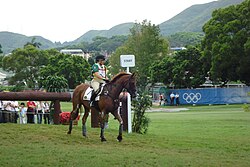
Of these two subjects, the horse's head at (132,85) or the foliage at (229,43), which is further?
the foliage at (229,43)

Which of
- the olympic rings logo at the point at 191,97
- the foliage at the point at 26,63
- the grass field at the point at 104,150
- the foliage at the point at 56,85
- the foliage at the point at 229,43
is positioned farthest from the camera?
the foliage at the point at 26,63

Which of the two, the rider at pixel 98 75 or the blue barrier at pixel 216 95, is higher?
the rider at pixel 98 75

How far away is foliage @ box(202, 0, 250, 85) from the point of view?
56.7 m

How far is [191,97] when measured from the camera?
62656 mm

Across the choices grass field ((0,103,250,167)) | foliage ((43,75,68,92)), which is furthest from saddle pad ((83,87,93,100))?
foliage ((43,75,68,92))

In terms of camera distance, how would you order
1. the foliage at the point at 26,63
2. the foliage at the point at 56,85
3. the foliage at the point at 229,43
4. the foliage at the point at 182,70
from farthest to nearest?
the foliage at the point at 26,63 < the foliage at the point at 182,70 < the foliage at the point at 229,43 < the foliage at the point at 56,85

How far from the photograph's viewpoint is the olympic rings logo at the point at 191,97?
6228 cm

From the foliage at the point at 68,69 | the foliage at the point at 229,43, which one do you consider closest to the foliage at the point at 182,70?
the foliage at the point at 229,43

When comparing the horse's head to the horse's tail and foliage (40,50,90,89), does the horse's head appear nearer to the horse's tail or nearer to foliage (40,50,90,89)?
the horse's tail

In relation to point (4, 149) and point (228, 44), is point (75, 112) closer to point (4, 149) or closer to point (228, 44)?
point (4, 149)

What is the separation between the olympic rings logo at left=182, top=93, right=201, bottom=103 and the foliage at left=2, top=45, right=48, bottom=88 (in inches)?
1506

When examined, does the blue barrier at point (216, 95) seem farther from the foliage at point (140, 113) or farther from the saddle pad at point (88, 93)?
the saddle pad at point (88, 93)

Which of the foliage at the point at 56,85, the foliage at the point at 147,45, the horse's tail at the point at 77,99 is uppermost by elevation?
the foliage at the point at 147,45

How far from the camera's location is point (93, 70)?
15102 mm
